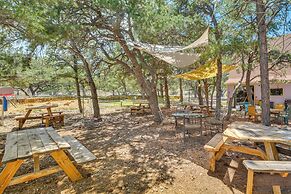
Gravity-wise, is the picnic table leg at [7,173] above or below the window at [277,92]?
below

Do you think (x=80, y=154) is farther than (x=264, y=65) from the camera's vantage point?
No

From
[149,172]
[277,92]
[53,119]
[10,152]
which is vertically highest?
[277,92]

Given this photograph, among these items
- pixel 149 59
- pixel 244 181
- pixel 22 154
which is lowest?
pixel 244 181

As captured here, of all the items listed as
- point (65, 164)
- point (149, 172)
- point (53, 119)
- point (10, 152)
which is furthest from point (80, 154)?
point (53, 119)

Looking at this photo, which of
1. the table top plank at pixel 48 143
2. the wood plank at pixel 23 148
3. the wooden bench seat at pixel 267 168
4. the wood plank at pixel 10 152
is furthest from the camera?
the table top plank at pixel 48 143

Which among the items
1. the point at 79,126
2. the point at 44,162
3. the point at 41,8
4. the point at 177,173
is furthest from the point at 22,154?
the point at 79,126

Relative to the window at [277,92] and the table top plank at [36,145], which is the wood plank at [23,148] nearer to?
the table top plank at [36,145]

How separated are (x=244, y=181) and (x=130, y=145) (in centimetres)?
264

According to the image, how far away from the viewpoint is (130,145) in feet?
15.5

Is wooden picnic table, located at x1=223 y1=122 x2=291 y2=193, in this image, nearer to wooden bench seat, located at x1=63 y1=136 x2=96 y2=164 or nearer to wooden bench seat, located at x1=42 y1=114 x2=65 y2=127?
wooden bench seat, located at x1=63 y1=136 x2=96 y2=164

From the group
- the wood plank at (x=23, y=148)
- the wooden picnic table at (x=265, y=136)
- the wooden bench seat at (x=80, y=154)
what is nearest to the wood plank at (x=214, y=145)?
the wooden picnic table at (x=265, y=136)

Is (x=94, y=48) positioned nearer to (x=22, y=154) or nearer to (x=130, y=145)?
(x=130, y=145)

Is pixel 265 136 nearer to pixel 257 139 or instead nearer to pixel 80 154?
pixel 257 139

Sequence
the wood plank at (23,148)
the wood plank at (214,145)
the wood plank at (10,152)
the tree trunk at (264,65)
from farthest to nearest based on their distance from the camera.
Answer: the tree trunk at (264,65), the wood plank at (214,145), the wood plank at (23,148), the wood plank at (10,152)
